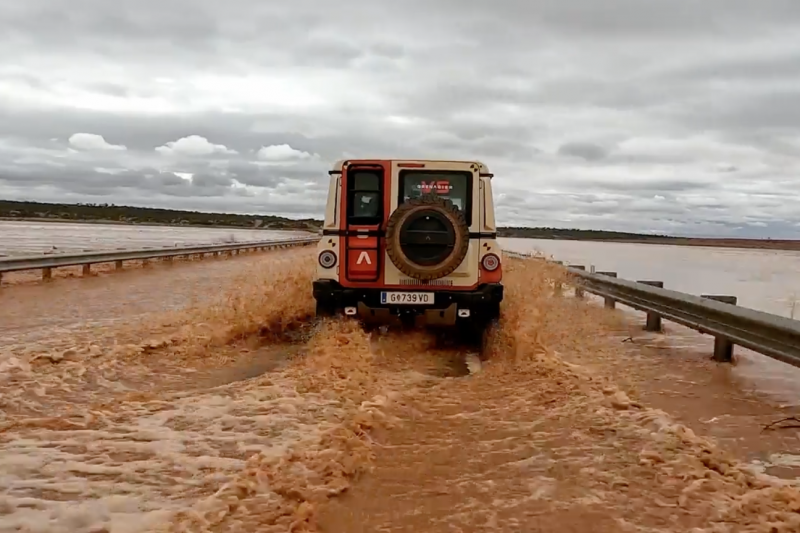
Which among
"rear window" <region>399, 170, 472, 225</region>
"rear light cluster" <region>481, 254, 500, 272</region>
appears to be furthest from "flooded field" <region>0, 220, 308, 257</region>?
"rear light cluster" <region>481, 254, 500, 272</region>

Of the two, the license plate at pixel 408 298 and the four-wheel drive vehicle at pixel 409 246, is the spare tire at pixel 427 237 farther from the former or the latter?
the license plate at pixel 408 298

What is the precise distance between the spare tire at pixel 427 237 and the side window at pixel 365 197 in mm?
466

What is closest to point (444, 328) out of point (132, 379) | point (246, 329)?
point (246, 329)

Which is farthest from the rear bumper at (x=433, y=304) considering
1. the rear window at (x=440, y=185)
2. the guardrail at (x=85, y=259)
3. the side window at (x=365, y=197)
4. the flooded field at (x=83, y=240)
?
the flooded field at (x=83, y=240)

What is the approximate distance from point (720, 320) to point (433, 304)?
328 cm

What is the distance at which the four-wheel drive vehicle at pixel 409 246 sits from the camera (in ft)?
31.0

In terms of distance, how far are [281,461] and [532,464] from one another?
1.53 metres

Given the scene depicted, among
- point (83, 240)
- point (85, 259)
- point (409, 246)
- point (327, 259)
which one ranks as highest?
point (409, 246)

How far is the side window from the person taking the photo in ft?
32.3

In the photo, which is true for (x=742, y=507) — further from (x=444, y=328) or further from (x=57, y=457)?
(x=444, y=328)

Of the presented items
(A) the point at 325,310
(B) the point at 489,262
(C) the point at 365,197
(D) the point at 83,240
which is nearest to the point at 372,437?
(A) the point at 325,310

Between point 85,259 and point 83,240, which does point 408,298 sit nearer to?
point 85,259

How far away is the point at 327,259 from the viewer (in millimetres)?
9812

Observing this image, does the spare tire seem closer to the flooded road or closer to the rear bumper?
the rear bumper
